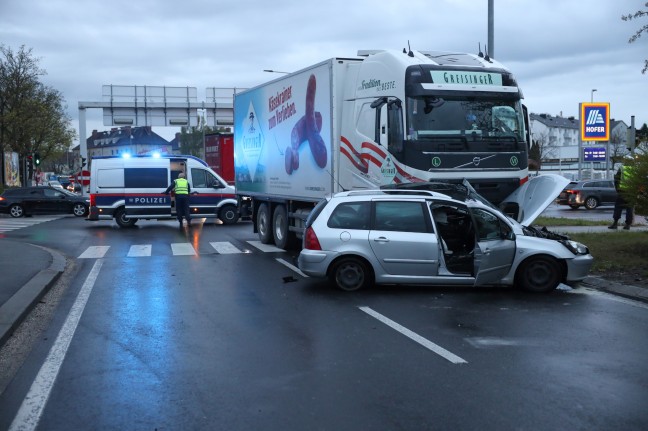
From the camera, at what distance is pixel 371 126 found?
1220 centimetres

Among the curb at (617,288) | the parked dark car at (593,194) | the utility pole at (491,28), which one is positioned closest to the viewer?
the curb at (617,288)

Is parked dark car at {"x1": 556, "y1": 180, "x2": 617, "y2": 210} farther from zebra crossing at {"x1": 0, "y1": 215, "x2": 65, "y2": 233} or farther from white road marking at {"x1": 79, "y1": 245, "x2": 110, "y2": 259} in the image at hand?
zebra crossing at {"x1": 0, "y1": 215, "x2": 65, "y2": 233}

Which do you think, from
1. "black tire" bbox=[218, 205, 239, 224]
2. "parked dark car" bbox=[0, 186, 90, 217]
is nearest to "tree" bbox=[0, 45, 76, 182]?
"parked dark car" bbox=[0, 186, 90, 217]

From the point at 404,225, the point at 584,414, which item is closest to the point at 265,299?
the point at 404,225

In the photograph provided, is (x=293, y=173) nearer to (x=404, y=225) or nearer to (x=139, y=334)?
(x=404, y=225)

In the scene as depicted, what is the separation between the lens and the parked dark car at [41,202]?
3028cm

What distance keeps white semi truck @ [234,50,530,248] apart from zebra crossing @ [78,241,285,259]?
6.60 ft

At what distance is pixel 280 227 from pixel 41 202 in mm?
18505

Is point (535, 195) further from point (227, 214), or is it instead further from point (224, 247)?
point (227, 214)

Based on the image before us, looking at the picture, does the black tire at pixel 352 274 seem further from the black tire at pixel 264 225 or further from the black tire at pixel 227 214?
the black tire at pixel 227 214

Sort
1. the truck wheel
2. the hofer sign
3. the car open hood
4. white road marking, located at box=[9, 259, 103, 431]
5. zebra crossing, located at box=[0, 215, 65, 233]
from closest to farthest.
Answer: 1. white road marking, located at box=[9, 259, 103, 431]
2. the car open hood
3. the truck wheel
4. zebra crossing, located at box=[0, 215, 65, 233]
5. the hofer sign

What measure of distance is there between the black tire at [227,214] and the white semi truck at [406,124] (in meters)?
9.74

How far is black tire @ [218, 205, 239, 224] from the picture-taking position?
2398 cm

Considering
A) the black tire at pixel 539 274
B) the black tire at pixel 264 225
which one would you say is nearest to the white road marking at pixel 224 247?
the black tire at pixel 264 225
